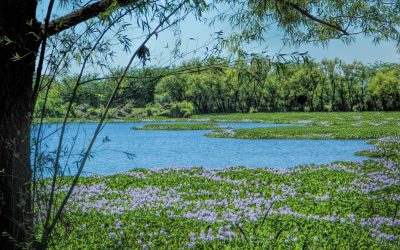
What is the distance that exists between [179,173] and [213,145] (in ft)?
47.7

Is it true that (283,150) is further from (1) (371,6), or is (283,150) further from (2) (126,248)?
(2) (126,248)

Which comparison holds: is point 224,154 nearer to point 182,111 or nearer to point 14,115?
point 14,115

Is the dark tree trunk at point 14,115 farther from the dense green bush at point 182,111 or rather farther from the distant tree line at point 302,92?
the dense green bush at point 182,111

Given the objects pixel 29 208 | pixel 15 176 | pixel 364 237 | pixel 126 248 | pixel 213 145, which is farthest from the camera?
pixel 213 145

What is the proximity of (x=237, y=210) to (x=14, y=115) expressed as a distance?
21.0 ft

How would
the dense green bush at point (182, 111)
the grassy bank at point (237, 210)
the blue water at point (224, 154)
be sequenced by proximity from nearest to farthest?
the grassy bank at point (237, 210) → the blue water at point (224, 154) → the dense green bush at point (182, 111)

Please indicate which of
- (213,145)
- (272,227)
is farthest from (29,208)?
(213,145)

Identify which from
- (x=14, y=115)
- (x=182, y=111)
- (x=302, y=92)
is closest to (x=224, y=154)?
(x=14, y=115)

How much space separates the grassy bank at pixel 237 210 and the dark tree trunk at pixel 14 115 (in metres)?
0.55

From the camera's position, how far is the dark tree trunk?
461 centimetres

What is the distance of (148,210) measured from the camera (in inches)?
400

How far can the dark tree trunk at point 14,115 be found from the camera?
4613 mm

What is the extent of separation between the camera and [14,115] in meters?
4.64

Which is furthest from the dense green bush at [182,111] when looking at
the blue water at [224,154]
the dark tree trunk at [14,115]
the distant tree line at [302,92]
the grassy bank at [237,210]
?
the dark tree trunk at [14,115]
